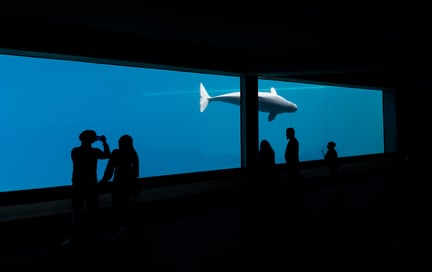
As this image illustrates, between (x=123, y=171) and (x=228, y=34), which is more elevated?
(x=228, y=34)

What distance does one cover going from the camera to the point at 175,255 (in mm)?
4469

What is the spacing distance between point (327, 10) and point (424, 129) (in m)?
14.7

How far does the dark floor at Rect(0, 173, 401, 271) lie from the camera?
414 cm

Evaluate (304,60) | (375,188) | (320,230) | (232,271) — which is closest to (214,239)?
(232,271)

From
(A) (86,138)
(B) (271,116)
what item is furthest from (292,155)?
(B) (271,116)

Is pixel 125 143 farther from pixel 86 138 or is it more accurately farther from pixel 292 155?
pixel 292 155

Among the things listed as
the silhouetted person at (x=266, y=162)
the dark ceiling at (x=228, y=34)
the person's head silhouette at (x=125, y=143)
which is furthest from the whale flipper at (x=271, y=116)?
the person's head silhouette at (x=125, y=143)

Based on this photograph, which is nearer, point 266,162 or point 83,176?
point 83,176

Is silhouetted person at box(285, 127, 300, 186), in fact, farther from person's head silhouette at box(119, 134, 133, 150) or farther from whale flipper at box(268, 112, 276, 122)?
whale flipper at box(268, 112, 276, 122)

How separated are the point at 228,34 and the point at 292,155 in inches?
125

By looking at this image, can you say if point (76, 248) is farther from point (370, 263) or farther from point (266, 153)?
point (266, 153)

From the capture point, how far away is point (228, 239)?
16.6 feet

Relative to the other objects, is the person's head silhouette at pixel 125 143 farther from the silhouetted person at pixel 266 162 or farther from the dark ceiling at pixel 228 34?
the silhouetted person at pixel 266 162

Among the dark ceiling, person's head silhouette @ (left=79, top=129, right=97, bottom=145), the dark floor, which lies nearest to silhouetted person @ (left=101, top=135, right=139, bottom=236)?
person's head silhouette @ (left=79, top=129, right=97, bottom=145)
